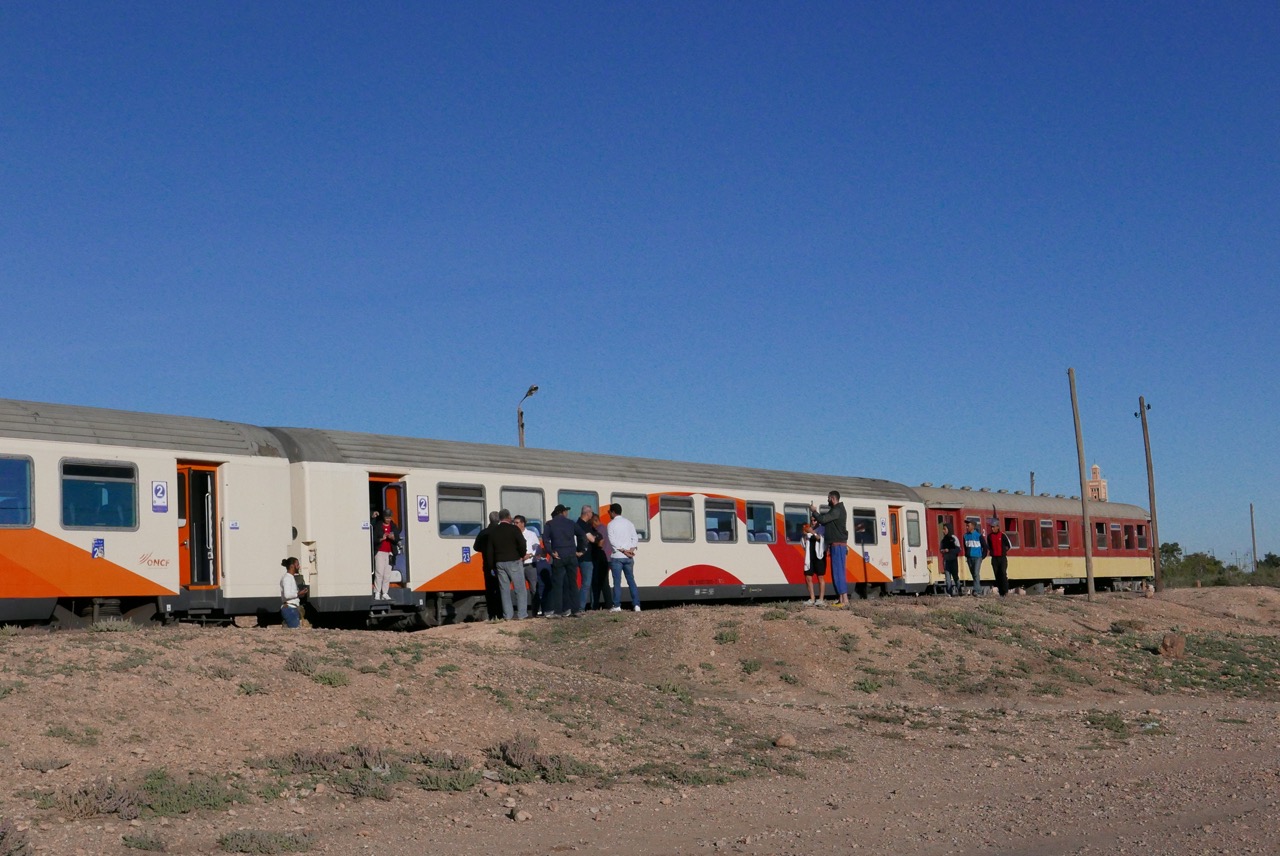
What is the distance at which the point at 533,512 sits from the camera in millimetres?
22500

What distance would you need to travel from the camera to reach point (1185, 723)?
14.0 m

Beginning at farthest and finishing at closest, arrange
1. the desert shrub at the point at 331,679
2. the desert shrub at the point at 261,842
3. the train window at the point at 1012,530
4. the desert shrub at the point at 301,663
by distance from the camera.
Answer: the train window at the point at 1012,530 → the desert shrub at the point at 301,663 → the desert shrub at the point at 331,679 → the desert shrub at the point at 261,842

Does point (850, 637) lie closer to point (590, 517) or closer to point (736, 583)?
point (590, 517)

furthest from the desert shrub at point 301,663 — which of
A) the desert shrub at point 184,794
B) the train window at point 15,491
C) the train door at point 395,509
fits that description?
the train door at point 395,509

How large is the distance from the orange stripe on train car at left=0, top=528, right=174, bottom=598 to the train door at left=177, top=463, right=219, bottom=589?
89 cm

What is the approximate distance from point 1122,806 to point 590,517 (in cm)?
1036

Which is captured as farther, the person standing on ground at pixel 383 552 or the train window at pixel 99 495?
the person standing on ground at pixel 383 552

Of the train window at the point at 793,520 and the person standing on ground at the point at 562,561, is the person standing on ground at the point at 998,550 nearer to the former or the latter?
the train window at the point at 793,520

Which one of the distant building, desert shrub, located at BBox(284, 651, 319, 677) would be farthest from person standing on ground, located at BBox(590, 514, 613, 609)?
the distant building

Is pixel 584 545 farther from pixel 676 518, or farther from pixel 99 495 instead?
pixel 676 518

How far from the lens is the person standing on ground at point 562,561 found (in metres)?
18.6

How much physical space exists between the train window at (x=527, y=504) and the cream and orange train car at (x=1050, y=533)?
14.3 metres

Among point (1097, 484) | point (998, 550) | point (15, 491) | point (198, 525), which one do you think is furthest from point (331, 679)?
point (1097, 484)

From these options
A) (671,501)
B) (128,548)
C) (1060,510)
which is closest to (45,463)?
(128,548)
